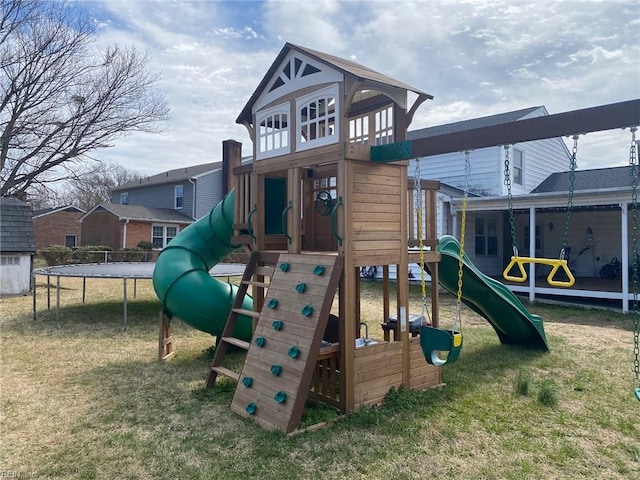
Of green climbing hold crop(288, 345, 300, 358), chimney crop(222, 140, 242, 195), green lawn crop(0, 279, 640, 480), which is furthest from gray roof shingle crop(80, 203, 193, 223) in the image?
green climbing hold crop(288, 345, 300, 358)

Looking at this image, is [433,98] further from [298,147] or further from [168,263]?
[168,263]

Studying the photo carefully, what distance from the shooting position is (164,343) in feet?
21.7

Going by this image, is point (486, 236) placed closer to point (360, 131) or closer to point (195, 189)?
point (360, 131)

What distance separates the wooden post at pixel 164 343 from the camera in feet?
21.4

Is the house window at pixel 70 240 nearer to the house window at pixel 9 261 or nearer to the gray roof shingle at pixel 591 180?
the house window at pixel 9 261

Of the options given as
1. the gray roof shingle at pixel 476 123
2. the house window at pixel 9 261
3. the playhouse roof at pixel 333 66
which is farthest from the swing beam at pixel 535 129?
the gray roof shingle at pixel 476 123

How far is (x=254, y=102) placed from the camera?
5898 millimetres

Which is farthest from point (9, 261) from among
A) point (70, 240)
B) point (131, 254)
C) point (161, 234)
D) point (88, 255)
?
point (70, 240)

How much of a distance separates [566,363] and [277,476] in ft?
16.1

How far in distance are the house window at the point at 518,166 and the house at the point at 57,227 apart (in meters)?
26.3

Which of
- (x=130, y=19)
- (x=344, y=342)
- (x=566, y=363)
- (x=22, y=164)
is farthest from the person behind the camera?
(x=22, y=164)

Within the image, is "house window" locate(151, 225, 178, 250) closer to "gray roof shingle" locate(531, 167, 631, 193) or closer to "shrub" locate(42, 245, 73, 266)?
"shrub" locate(42, 245, 73, 266)

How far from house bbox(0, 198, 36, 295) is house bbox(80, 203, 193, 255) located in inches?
374

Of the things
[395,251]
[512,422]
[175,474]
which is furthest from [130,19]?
[512,422]
